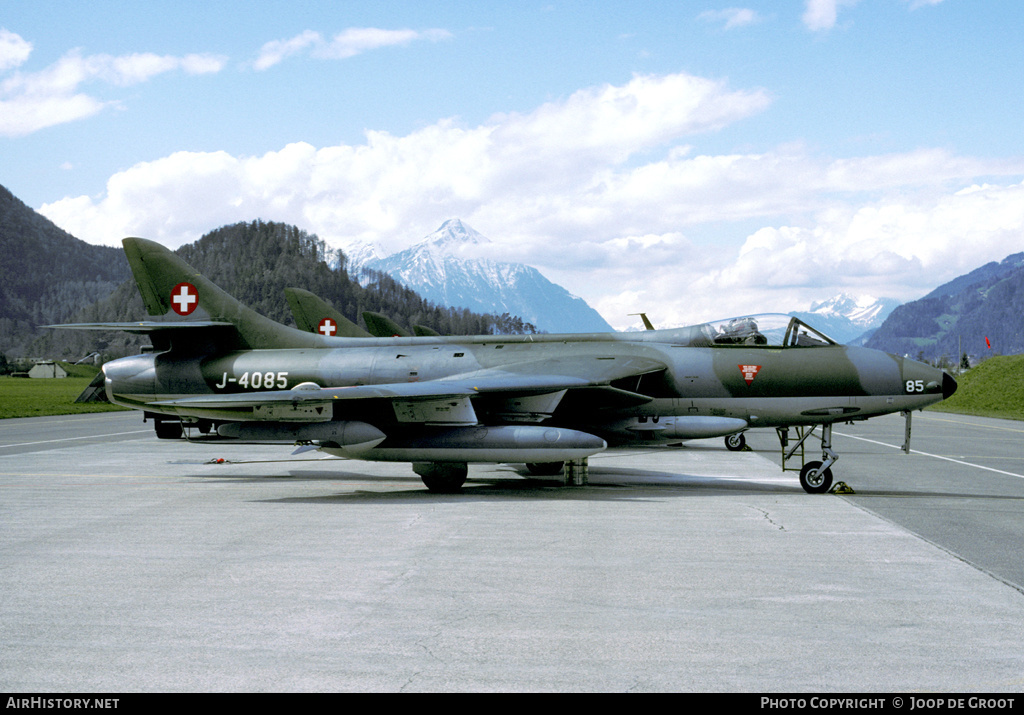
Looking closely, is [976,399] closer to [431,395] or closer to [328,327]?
[328,327]

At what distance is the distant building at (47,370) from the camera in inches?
5600

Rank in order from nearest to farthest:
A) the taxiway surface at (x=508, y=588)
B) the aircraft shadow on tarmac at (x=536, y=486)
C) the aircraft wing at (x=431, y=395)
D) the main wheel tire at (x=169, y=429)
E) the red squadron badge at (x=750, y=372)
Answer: the taxiway surface at (x=508, y=588) < the aircraft wing at (x=431, y=395) < the aircraft shadow on tarmac at (x=536, y=486) < the red squadron badge at (x=750, y=372) < the main wheel tire at (x=169, y=429)

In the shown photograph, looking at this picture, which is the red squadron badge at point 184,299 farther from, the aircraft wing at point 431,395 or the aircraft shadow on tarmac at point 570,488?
the aircraft shadow on tarmac at point 570,488

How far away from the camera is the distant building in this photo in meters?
142

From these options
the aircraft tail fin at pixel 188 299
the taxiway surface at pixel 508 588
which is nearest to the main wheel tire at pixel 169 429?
the aircraft tail fin at pixel 188 299

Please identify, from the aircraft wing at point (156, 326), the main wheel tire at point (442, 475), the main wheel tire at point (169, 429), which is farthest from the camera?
the main wheel tire at point (169, 429)

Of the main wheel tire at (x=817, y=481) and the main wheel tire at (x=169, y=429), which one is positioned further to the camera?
the main wheel tire at (x=169, y=429)

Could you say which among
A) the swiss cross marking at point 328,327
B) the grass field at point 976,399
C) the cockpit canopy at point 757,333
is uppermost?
the swiss cross marking at point 328,327

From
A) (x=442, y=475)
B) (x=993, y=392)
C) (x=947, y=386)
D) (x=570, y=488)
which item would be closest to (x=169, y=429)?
(x=442, y=475)

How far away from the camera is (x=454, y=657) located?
5.50 m

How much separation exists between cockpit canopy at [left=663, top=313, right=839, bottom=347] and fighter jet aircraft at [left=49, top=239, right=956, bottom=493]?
0.09 feet

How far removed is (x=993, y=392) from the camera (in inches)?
2621

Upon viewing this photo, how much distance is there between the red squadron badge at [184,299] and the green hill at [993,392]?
48.7 m

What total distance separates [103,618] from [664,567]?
189 inches
